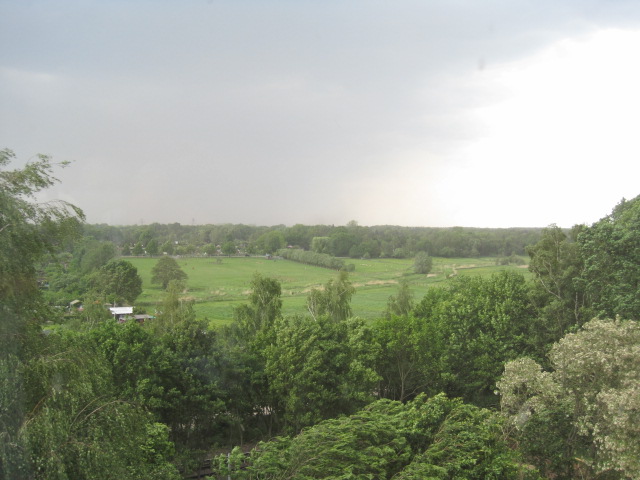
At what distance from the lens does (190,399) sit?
15109 mm

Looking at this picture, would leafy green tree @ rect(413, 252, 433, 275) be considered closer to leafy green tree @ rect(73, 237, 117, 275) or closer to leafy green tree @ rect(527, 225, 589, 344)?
leafy green tree @ rect(73, 237, 117, 275)

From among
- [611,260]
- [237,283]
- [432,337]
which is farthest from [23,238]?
[237,283]

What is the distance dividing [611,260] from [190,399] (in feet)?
56.5

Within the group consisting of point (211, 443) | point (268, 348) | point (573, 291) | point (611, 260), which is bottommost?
point (211, 443)

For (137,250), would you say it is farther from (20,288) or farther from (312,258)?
(20,288)

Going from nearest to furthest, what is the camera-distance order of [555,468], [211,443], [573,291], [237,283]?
[555,468] → [211,443] → [573,291] → [237,283]

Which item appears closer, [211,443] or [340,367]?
[211,443]

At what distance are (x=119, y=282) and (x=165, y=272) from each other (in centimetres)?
726

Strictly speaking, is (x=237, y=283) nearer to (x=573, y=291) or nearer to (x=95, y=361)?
(x=573, y=291)

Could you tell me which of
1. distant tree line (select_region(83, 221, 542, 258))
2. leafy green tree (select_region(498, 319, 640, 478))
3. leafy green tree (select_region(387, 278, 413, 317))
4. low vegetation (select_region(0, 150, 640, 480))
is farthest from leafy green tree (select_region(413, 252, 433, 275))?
leafy green tree (select_region(498, 319, 640, 478))

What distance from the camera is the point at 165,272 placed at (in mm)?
48000

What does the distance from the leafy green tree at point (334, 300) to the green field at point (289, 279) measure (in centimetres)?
801

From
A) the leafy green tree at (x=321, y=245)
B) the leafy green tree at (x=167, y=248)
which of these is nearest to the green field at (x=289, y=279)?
the leafy green tree at (x=167, y=248)

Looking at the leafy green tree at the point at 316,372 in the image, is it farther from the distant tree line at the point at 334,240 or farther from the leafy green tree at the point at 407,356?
the distant tree line at the point at 334,240
